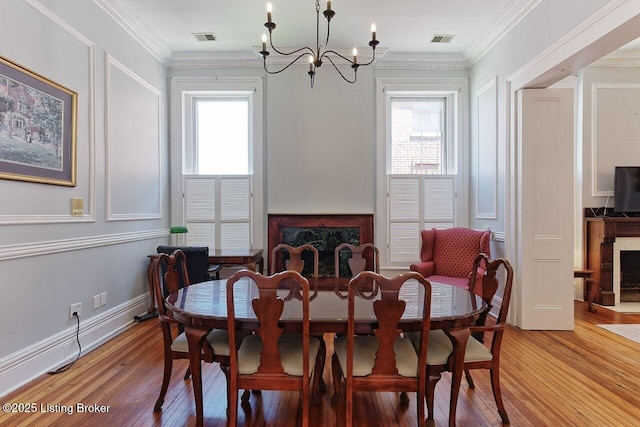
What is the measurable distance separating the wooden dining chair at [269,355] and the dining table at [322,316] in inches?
2.5

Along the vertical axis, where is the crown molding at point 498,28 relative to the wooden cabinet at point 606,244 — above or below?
above

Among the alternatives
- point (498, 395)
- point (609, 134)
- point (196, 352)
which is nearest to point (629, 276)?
point (609, 134)

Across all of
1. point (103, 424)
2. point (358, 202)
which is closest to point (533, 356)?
point (358, 202)

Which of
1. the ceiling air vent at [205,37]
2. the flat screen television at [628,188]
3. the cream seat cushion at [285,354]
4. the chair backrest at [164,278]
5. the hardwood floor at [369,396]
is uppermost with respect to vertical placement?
the ceiling air vent at [205,37]

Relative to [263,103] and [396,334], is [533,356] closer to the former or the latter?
[396,334]

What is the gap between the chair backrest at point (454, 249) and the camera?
3.86 m

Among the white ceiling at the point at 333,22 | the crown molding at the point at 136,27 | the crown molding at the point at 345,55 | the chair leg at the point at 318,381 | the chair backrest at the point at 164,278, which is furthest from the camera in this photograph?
the crown molding at the point at 345,55

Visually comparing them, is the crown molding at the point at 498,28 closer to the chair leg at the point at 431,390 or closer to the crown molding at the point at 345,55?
the crown molding at the point at 345,55

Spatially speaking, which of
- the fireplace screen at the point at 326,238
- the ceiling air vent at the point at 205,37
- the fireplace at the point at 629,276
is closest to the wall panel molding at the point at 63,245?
the fireplace screen at the point at 326,238

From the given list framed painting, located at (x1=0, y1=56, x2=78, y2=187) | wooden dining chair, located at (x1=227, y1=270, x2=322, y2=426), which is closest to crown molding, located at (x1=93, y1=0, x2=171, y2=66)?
framed painting, located at (x1=0, y1=56, x2=78, y2=187)

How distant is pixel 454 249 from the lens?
13.1 feet

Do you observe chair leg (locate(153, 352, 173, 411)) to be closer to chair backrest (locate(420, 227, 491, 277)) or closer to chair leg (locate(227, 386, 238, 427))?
chair leg (locate(227, 386, 238, 427))

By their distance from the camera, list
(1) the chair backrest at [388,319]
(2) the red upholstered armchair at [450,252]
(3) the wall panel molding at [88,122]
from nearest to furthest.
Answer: (1) the chair backrest at [388,319], (3) the wall panel molding at [88,122], (2) the red upholstered armchair at [450,252]

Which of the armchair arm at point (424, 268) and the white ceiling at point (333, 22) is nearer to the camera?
the white ceiling at point (333, 22)
